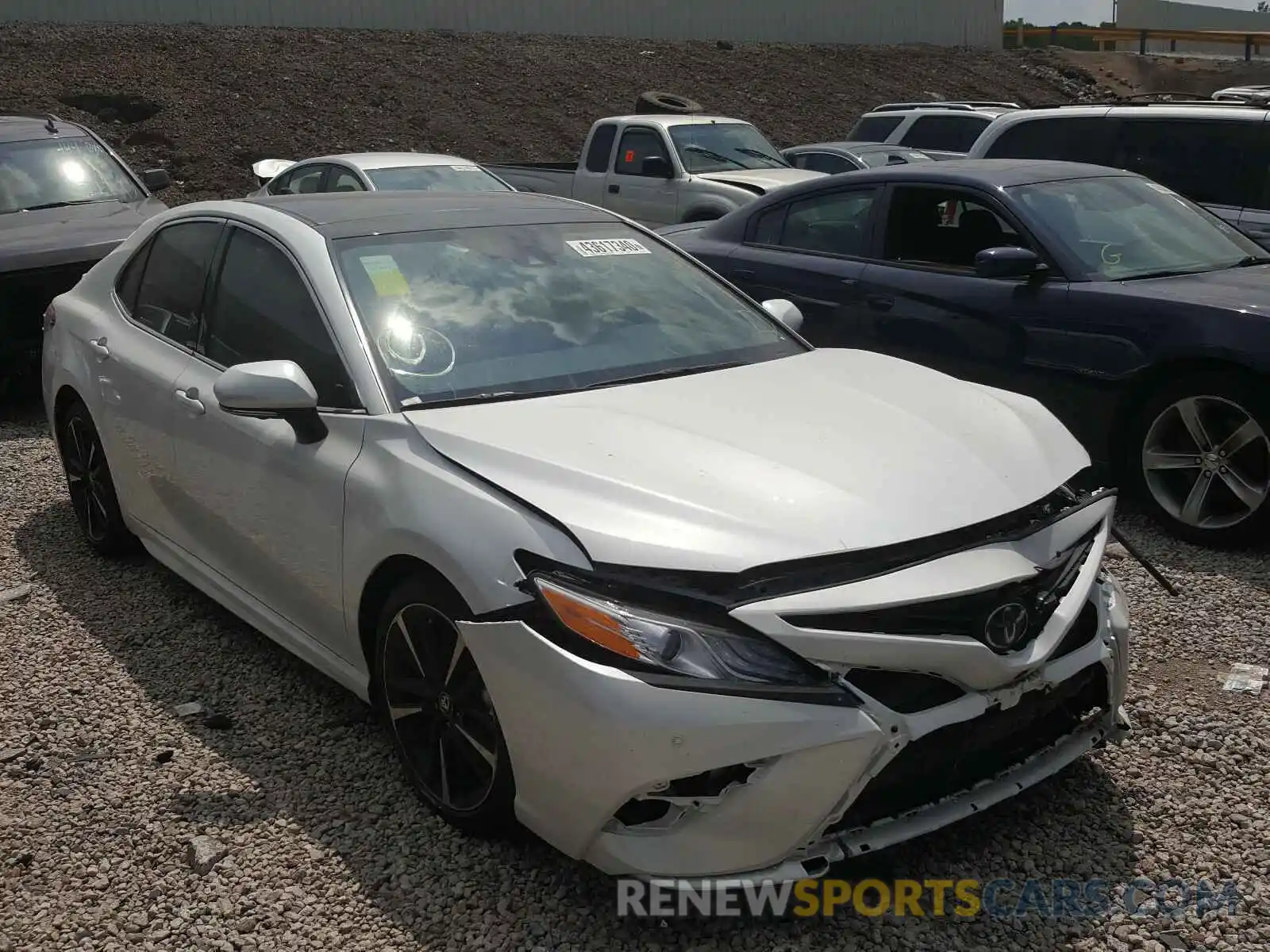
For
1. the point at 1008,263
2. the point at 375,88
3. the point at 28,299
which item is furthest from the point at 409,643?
the point at 375,88

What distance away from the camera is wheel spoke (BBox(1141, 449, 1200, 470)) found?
17.7ft

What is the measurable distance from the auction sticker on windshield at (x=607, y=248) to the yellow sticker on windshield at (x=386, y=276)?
67 cm

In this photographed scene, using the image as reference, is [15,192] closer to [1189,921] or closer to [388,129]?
[1189,921]

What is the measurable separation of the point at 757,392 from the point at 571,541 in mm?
1029

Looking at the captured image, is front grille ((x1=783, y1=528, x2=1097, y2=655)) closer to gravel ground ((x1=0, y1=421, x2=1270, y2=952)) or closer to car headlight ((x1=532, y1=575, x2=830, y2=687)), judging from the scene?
car headlight ((x1=532, y1=575, x2=830, y2=687))

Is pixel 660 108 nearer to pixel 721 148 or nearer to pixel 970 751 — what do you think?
pixel 721 148

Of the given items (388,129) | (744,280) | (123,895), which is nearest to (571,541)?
(123,895)

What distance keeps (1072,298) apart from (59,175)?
24.3ft

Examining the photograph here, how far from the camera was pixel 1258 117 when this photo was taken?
26.0 feet

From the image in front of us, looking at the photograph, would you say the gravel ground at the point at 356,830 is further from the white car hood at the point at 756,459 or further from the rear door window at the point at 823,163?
the rear door window at the point at 823,163

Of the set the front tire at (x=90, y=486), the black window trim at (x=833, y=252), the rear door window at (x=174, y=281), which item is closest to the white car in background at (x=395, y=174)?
the black window trim at (x=833, y=252)

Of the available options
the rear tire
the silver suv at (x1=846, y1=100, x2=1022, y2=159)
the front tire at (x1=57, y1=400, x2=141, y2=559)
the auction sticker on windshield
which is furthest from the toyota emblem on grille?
the rear tire

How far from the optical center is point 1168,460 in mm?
5441

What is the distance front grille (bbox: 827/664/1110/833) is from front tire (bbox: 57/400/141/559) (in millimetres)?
3574
